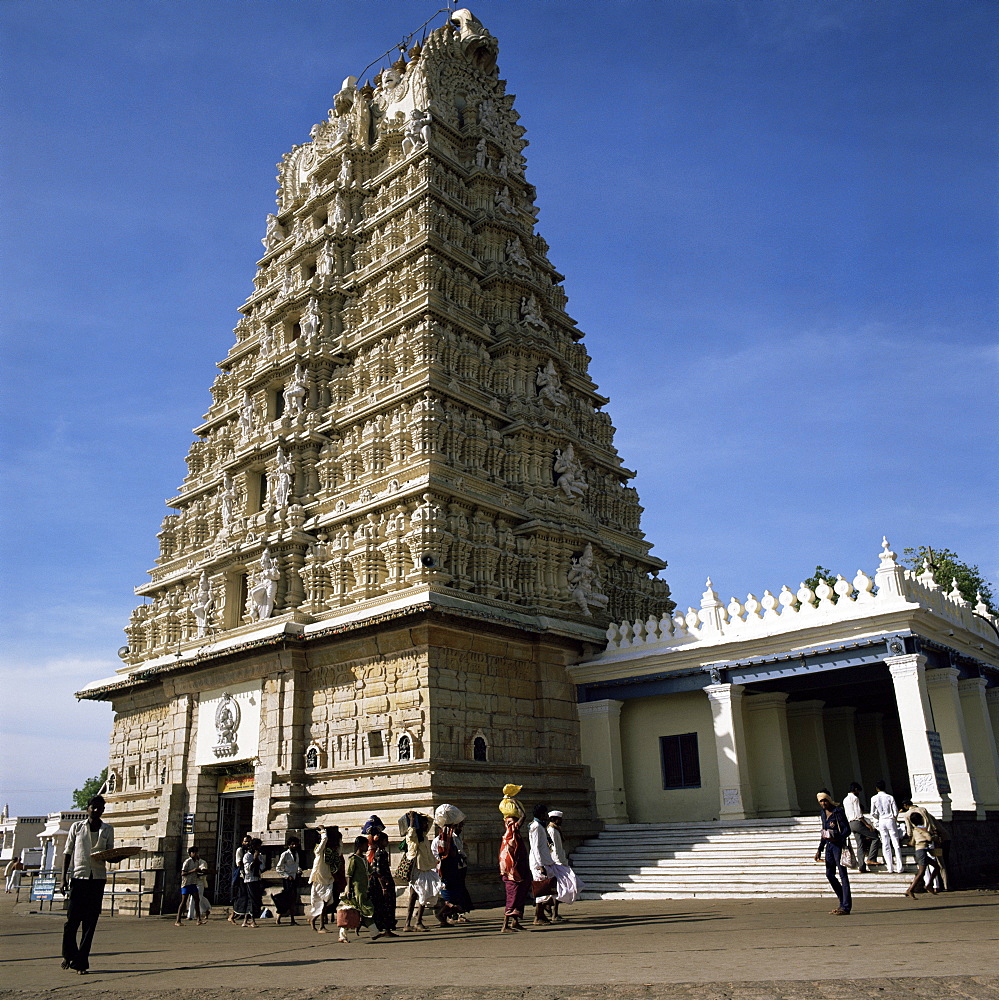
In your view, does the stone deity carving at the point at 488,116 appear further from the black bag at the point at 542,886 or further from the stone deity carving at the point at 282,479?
the black bag at the point at 542,886

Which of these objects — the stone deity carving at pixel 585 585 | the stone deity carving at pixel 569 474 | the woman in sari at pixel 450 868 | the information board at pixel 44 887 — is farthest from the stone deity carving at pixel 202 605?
the woman in sari at pixel 450 868

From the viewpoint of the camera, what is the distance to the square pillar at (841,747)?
2569cm

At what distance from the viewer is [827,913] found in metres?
12.9

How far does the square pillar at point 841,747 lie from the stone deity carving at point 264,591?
52.9 feet

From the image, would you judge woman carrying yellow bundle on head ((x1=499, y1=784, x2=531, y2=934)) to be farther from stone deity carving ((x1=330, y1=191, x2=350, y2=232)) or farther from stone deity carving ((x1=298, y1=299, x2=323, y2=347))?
stone deity carving ((x1=330, y1=191, x2=350, y2=232))

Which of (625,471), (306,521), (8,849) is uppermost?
(625,471)

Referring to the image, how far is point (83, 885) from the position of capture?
10.0 meters

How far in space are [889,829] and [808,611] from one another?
5.38 meters

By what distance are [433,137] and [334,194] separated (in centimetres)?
429

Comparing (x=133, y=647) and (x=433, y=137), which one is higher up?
(x=433, y=137)

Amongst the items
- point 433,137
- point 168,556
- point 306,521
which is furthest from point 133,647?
point 433,137

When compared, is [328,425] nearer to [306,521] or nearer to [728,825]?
[306,521]

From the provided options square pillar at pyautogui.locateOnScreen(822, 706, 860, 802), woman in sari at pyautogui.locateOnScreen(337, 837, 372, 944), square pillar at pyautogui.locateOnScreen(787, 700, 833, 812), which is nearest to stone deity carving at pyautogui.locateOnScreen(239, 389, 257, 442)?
woman in sari at pyautogui.locateOnScreen(337, 837, 372, 944)

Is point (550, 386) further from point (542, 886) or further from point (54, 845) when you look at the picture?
point (54, 845)
